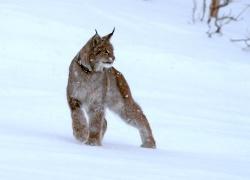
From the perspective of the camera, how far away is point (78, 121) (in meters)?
7.96

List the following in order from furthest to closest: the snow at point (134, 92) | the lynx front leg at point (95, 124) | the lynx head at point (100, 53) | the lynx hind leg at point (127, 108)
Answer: the lynx hind leg at point (127, 108), the lynx front leg at point (95, 124), the lynx head at point (100, 53), the snow at point (134, 92)

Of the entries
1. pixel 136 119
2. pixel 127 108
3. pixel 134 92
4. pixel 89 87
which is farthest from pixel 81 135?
pixel 134 92

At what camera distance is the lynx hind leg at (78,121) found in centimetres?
794

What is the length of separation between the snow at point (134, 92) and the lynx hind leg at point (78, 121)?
187mm

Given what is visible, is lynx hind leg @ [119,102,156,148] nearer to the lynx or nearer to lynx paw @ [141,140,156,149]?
lynx paw @ [141,140,156,149]

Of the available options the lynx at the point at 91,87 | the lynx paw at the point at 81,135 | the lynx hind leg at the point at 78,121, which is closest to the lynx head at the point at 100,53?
the lynx at the point at 91,87

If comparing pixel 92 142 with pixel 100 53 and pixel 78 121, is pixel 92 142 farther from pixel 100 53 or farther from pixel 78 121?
pixel 100 53

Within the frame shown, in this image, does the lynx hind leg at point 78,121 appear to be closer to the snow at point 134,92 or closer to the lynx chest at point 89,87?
the lynx chest at point 89,87

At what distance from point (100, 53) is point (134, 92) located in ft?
28.7

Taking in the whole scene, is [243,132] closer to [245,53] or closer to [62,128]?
[62,128]

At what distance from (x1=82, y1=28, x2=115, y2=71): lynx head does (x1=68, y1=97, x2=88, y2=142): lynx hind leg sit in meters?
0.39

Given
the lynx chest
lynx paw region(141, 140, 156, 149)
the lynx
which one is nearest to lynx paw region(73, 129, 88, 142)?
the lynx

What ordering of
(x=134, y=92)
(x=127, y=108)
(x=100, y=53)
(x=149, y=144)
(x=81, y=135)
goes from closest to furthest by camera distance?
(x=100, y=53) → (x=81, y=135) → (x=127, y=108) → (x=149, y=144) → (x=134, y=92)

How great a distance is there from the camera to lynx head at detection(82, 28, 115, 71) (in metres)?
7.81
